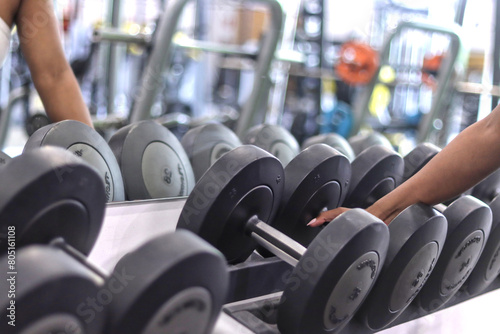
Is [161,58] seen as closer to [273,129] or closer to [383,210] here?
[273,129]

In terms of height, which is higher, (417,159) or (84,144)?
(84,144)

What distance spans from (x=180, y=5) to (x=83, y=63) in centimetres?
197

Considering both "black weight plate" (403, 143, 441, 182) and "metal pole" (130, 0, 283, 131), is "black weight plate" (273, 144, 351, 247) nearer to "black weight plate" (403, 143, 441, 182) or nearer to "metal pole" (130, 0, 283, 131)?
"black weight plate" (403, 143, 441, 182)

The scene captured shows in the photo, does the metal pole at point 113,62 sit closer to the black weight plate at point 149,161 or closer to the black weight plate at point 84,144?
the black weight plate at point 149,161

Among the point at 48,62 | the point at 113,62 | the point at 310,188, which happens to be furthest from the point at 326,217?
the point at 113,62

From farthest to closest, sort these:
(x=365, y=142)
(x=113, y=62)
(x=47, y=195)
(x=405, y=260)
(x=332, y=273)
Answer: (x=113, y=62)
(x=365, y=142)
(x=405, y=260)
(x=332, y=273)
(x=47, y=195)

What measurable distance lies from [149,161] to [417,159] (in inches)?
24.1

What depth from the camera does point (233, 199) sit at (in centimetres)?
80

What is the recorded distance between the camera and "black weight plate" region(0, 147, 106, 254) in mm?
542

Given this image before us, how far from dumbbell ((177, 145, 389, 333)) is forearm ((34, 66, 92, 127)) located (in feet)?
1.21

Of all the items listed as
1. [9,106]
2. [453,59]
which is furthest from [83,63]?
[453,59]

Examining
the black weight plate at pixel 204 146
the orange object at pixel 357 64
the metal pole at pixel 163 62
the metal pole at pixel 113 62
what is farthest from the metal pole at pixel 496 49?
the black weight plate at pixel 204 146

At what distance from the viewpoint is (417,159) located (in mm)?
1196

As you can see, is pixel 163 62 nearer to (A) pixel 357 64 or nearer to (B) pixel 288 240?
(B) pixel 288 240
